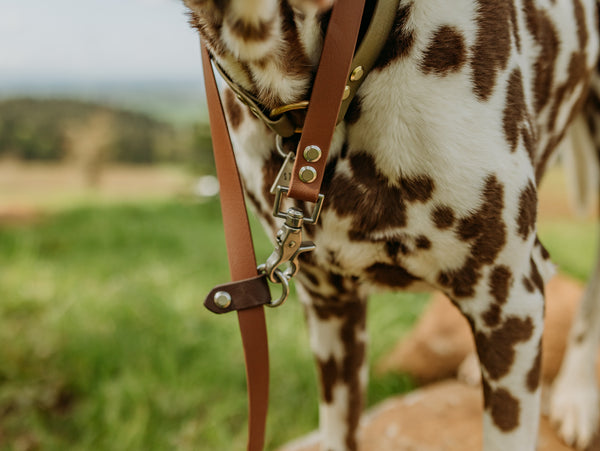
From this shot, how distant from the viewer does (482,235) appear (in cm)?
92

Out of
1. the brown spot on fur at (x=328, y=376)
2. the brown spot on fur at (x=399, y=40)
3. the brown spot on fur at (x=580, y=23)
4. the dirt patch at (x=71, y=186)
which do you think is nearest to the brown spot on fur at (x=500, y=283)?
the brown spot on fur at (x=399, y=40)

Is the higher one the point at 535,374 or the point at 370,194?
the point at 370,194

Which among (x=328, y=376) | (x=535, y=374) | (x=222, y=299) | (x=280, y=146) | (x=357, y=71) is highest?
(x=357, y=71)

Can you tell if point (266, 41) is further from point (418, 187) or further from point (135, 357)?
point (135, 357)

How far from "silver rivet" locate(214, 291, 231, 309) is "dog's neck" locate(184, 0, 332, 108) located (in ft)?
1.07

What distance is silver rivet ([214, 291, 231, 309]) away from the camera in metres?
0.94

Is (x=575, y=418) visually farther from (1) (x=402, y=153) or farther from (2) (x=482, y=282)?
(1) (x=402, y=153)

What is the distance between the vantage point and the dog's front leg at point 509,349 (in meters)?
0.99

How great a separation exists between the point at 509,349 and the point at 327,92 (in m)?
0.58

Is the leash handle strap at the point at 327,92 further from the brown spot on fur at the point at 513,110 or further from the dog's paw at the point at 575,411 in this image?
the dog's paw at the point at 575,411

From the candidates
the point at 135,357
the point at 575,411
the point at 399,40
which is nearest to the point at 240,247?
the point at 399,40

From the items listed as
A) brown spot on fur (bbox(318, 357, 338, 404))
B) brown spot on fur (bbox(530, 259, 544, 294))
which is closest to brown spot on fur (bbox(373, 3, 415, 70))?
brown spot on fur (bbox(530, 259, 544, 294))

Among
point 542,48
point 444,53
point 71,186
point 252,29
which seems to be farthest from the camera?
point 71,186

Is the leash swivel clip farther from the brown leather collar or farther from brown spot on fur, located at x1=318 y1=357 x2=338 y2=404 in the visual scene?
brown spot on fur, located at x1=318 y1=357 x2=338 y2=404
